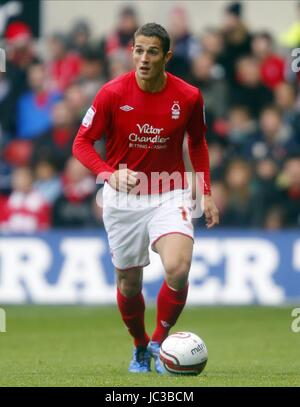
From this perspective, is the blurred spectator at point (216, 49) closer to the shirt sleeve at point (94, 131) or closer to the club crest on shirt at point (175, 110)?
the club crest on shirt at point (175, 110)

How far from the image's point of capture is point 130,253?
10.2 metres

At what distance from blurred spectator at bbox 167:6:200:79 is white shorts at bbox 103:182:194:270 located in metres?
8.95

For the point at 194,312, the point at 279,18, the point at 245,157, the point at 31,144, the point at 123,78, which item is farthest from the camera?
the point at 279,18

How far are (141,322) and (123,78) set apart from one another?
195 cm

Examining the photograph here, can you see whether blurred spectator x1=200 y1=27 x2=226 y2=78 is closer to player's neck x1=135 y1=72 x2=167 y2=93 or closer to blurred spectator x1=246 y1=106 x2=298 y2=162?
blurred spectator x1=246 y1=106 x2=298 y2=162

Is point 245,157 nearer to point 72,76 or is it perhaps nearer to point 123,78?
point 72,76

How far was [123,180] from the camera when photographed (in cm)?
957

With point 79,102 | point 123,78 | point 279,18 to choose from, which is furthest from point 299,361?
point 279,18

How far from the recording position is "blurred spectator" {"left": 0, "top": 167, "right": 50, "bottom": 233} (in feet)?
60.4

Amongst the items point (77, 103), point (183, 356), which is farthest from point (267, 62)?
point (183, 356)

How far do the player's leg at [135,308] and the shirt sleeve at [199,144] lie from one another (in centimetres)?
89

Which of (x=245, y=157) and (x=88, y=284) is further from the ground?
(x=245, y=157)

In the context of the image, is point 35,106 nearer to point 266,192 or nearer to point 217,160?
point 217,160
